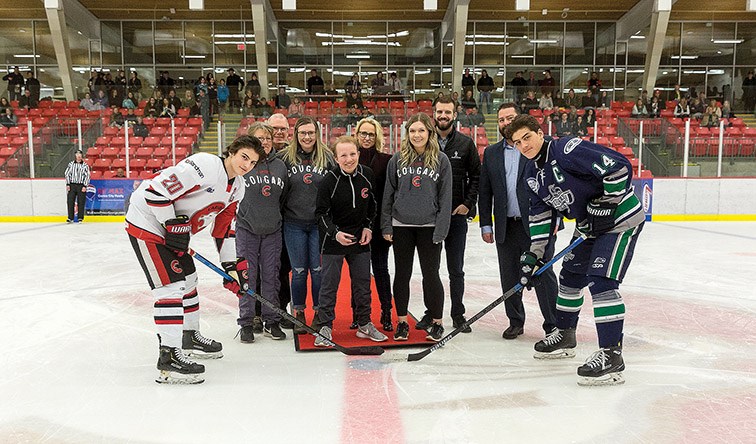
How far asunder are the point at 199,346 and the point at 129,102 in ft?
44.0

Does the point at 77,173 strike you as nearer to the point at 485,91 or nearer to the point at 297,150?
the point at 297,150

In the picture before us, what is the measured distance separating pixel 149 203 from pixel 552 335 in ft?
8.00

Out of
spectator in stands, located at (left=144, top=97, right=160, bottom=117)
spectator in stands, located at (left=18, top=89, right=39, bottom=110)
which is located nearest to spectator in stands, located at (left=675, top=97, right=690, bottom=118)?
spectator in stands, located at (left=144, top=97, right=160, bottom=117)

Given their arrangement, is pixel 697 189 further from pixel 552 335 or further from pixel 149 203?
pixel 149 203

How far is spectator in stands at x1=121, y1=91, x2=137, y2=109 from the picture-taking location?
1573 cm

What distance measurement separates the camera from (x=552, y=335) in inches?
153

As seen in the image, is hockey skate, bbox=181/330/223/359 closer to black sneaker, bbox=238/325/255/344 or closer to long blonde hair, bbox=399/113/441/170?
black sneaker, bbox=238/325/255/344

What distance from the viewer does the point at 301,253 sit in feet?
14.1

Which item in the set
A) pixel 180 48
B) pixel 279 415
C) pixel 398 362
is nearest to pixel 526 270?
pixel 398 362

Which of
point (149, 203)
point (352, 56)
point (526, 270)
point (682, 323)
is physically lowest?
point (682, 323)

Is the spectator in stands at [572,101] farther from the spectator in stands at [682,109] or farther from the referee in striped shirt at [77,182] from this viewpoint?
the referee in striped shirt at [77,182]

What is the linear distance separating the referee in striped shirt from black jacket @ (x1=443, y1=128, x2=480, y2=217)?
364 inches

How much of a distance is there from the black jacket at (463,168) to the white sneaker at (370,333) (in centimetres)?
99

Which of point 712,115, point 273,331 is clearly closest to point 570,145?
point 273,331
